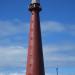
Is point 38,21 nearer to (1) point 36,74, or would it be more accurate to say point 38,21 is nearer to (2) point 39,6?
(2) point 39,6

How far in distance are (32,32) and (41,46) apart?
252 cm

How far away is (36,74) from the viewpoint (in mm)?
53031

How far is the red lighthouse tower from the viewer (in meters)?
53.4

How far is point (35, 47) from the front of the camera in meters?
54.0

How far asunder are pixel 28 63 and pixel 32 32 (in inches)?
186

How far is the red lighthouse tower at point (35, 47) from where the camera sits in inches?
2101

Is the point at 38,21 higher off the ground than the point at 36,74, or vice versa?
the point at 38,21

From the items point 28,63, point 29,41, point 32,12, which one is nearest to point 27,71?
point 28,63

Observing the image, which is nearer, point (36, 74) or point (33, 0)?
point (36, 74)

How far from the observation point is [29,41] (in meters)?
55.1

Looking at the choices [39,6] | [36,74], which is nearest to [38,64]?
[36,74]

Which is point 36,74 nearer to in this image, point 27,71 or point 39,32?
point 27,71

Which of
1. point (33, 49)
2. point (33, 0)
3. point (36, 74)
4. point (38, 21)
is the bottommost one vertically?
point (36, 74)

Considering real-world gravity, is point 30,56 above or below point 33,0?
below
